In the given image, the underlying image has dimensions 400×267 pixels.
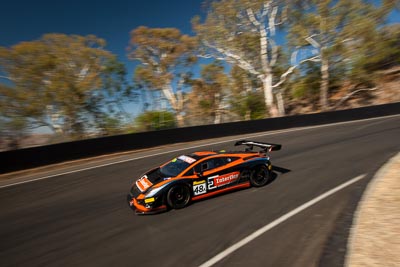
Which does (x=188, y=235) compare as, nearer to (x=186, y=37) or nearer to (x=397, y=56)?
(x=186, y=37)

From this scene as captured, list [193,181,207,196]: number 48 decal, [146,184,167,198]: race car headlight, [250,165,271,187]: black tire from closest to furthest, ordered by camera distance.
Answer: [146,184,167,198]: race car headlight < [193,181,207,196]: number 48 decal < [250,165,271,187]: black tire

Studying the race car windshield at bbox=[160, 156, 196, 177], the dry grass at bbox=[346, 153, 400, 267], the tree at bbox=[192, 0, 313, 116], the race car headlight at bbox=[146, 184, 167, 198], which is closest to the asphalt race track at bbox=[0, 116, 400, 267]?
the dry grass at bbox=[346, 153, 400, 267]

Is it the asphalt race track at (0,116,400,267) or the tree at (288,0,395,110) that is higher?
the tree at (288,0,395,110)

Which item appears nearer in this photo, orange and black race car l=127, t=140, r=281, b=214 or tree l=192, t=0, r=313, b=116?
orange and black race car l=127, t=140, r=281, b=214

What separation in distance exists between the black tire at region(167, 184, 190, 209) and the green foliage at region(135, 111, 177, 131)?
13.8m

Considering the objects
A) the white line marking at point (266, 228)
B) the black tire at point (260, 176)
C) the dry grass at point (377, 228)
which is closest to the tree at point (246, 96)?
the black tire at point (260, 176)

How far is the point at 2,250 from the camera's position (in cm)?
608

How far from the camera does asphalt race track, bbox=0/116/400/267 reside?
5414 millimetres

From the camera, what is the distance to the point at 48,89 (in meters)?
21.1

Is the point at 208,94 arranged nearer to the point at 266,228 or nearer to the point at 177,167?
the point at 177,167

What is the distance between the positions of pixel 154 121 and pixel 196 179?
56.4 ft

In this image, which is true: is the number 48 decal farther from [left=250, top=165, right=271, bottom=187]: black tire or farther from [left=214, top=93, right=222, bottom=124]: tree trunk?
[left=214, top=93, right=222, bottom=124]: tree trunk

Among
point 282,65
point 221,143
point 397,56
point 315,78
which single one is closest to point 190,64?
point 282,65

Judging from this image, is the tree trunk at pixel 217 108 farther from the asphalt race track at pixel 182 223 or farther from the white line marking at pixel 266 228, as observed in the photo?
the white line marking at pixel 266 228
